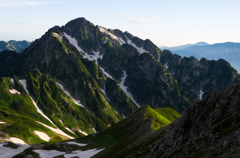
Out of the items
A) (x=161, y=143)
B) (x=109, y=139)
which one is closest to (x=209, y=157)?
(x=161, y=143)

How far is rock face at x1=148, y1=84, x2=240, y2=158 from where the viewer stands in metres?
42.9

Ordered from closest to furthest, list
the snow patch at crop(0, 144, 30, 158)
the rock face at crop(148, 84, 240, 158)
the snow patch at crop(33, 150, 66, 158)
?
the rock face at crop(148, 84, 240, 158)
the snow patch at crop(33, 150, 66, 158)
the snow patch at crop(0, 144, 30, 158)

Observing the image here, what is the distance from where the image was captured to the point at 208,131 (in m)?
52.3

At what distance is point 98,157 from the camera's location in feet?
360

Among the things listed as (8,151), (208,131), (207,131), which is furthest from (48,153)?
(208,131)

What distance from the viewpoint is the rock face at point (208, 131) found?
4291cm

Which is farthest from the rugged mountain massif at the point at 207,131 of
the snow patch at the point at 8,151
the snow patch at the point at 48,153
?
the snow patch at the point at 8,151

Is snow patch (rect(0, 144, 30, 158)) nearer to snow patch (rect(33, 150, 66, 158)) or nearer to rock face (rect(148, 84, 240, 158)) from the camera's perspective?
snow patch (rect(33, 150, 66, 158))

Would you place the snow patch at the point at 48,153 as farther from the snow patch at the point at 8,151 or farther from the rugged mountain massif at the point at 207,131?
the rugged mountain massif at the point at 207,131

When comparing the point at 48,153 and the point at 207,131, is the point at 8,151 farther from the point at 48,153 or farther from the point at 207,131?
the point at 207,131

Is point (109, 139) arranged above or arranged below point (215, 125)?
below

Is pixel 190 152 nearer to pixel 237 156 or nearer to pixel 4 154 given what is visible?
pixel 237 156

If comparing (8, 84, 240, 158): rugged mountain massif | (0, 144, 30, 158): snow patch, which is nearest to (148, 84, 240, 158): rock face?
(8, 84, 240, 158): rugged mountain massif

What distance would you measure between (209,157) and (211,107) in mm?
28293
